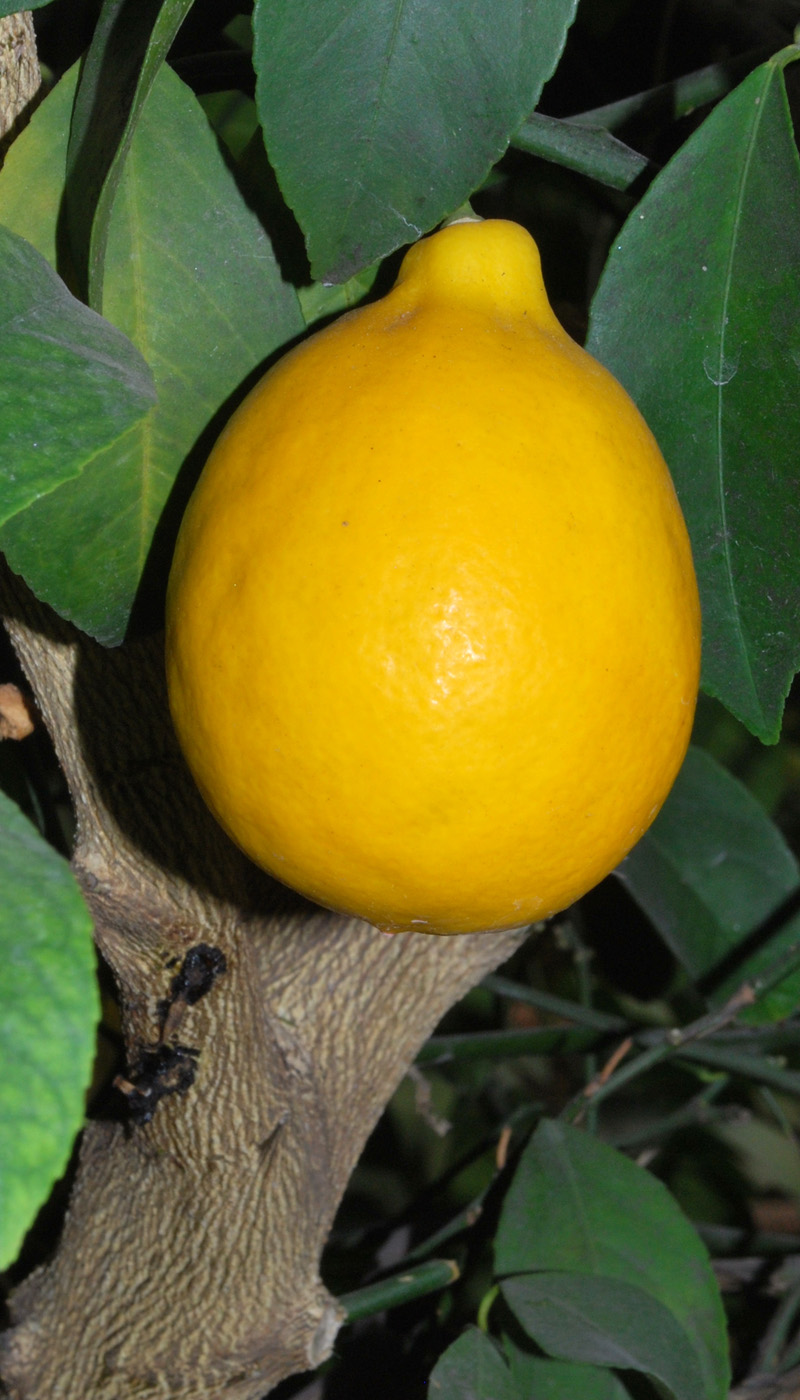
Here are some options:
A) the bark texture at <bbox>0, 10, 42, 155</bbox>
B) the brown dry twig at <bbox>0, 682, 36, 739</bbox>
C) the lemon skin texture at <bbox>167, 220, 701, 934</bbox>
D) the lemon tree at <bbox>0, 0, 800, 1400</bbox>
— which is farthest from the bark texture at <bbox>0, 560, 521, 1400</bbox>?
the bark texture at <bbox>0, 10, 42, 155</bbox>

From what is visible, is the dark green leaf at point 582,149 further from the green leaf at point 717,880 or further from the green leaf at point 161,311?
the green leaf at point 717,880

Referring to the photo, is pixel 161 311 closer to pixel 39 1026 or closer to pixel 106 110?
pixel 106 110

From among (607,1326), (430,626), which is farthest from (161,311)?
(607,1326)

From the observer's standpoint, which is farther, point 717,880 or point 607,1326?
point 717,880

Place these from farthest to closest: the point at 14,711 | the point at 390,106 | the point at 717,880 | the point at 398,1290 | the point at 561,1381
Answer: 1. the point at 717,880
2. the point at 398,1290
3. the point at 561,1381
4. the point at 14,711
5. the point at 390,106

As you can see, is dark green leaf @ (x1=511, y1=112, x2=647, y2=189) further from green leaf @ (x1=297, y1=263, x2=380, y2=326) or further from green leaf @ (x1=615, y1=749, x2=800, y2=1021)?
green leaf @ (x1=615, y1=749, x2=800, y2=1021)

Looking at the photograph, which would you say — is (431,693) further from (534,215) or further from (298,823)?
(534,215)
